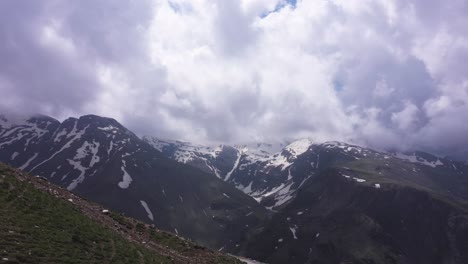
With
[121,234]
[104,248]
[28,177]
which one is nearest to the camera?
[104,248]

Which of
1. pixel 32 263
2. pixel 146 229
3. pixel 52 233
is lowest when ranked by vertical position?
pixel 32 263

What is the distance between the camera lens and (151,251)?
46.2m

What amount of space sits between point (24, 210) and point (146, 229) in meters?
18.7

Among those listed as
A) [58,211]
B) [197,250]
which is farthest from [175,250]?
[58,211]

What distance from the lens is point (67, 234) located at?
38875mm

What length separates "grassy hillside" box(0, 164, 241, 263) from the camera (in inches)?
1294

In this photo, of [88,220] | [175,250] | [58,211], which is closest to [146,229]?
[175,250]

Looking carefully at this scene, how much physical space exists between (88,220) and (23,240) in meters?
13.5

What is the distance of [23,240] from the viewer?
33062mm

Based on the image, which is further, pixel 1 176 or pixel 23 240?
pixel 1 176

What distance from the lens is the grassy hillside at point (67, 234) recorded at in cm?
3288

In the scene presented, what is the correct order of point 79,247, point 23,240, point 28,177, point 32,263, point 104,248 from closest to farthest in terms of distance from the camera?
point 32,263 → point 23,240 → point 79,247 → point 104,248 → point 28,177

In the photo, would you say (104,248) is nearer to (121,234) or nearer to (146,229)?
(121,234)

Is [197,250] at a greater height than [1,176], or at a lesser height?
lesser
